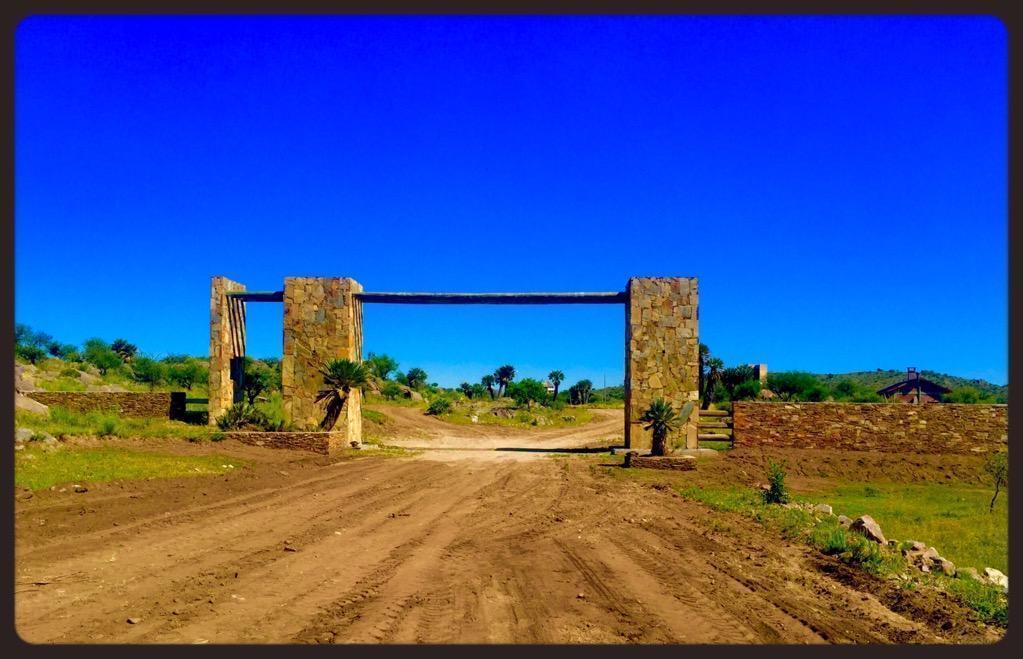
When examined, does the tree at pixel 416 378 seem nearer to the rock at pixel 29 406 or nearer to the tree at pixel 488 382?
the tree at pixel 488 382

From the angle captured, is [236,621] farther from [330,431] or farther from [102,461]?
A: [330,431]

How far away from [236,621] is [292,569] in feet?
5.53

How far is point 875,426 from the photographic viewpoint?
19812 mm

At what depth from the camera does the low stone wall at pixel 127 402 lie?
22344mm

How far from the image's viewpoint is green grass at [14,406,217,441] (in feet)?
50.8

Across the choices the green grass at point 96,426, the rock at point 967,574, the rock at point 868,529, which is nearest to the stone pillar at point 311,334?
the green grass at point 96,426

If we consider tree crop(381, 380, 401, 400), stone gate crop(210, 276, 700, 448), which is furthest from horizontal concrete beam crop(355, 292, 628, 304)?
tree crop(381, 380, 401, 400)

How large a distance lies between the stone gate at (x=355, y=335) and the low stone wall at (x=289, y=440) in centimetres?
225

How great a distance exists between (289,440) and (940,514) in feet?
56.8

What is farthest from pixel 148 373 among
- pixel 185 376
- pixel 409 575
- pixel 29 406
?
pixel 409 575

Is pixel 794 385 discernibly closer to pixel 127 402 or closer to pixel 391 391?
pixel 391 391

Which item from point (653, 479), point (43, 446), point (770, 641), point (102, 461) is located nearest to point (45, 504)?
point (102, 461)

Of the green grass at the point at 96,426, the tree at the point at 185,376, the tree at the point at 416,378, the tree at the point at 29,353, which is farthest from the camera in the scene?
the tree at the point at 416,378

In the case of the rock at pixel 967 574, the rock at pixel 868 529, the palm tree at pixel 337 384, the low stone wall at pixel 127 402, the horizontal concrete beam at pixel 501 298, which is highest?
the horizontal concrete beam at pixel 501 298
